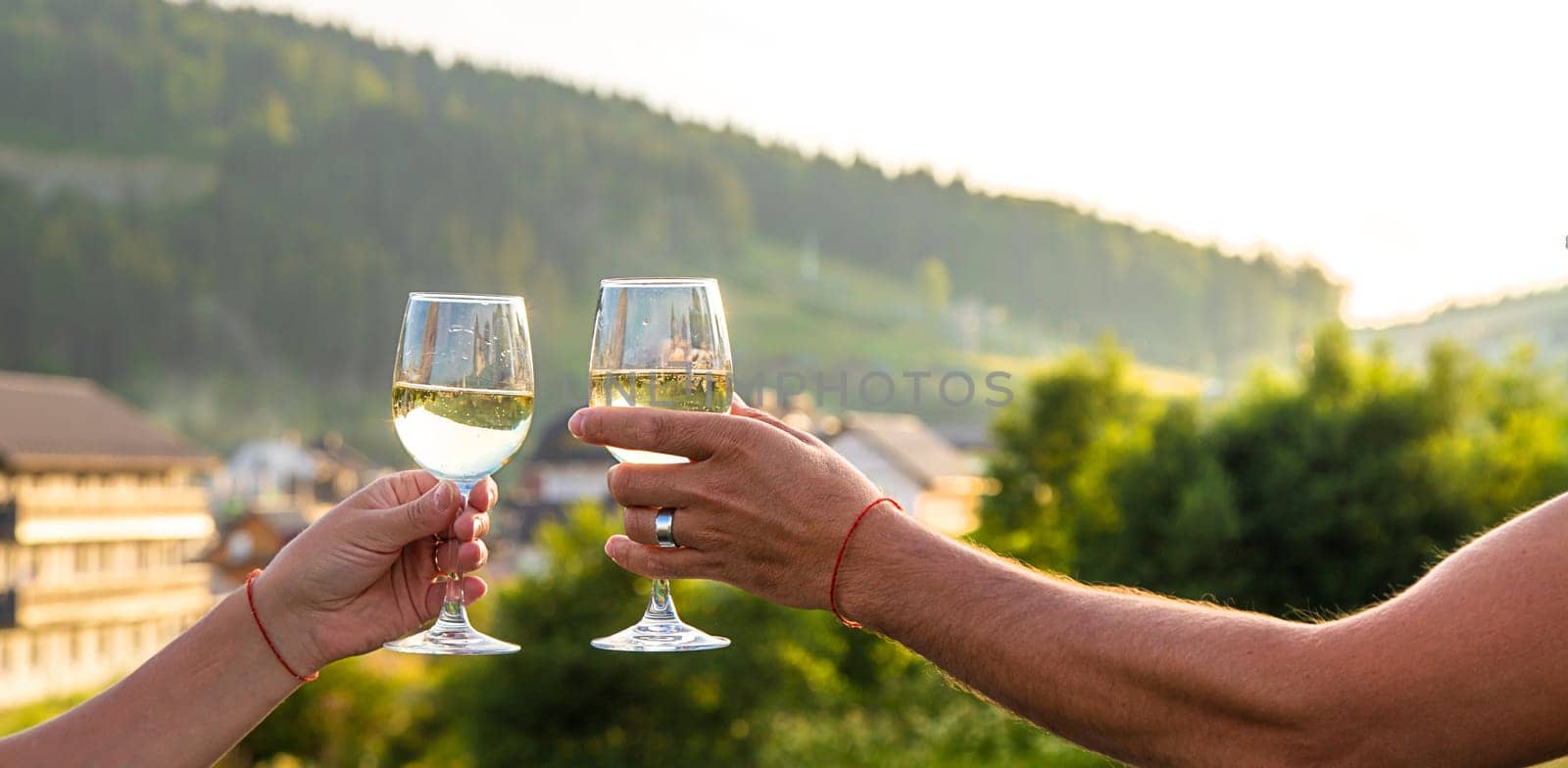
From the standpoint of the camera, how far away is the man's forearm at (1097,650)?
1.88 metres

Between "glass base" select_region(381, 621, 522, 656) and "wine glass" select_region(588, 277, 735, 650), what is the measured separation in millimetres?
213

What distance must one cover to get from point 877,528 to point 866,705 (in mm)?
27805

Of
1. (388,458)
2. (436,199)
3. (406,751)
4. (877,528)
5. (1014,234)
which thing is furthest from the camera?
(436,199)

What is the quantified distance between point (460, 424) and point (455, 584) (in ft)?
1.16

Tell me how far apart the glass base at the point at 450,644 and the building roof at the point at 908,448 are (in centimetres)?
5212

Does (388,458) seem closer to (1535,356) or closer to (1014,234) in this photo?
(1014,234)

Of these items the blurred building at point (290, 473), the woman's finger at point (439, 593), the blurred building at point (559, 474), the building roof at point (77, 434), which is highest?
the woman's finger at point (439, 593)

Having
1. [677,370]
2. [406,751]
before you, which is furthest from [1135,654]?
[406,751]

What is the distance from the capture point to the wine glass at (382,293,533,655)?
2332mm

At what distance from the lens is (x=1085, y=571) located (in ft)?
95.3

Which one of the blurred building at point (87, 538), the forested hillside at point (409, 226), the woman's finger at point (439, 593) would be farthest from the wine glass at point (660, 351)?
the forested hillside at point (409, 226)

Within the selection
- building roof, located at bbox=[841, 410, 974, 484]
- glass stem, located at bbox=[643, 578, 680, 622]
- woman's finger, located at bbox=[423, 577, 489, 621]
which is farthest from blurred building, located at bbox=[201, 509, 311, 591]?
glass stem, located at bbox=[643, 578, 680, 622]

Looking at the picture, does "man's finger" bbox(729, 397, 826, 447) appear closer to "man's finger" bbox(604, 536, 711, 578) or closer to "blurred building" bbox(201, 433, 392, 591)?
"man's finger" bbox(604, 536, 711, 578)

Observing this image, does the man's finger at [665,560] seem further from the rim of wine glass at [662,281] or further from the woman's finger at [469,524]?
the rim of wine glass at [662,281]
